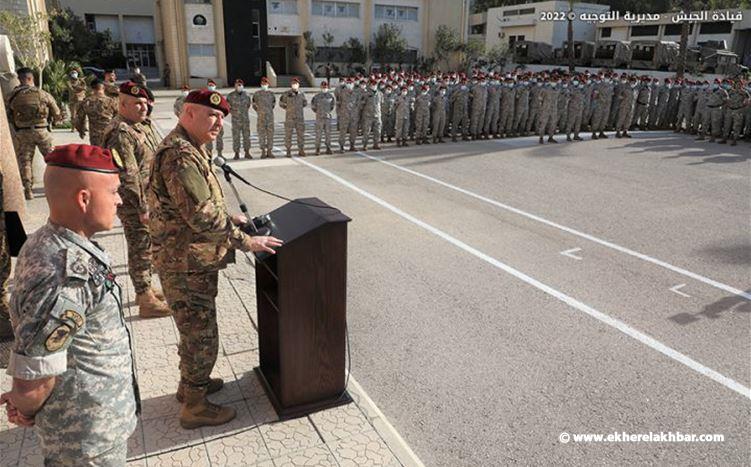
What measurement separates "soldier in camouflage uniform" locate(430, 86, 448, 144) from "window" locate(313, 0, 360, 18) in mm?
27010

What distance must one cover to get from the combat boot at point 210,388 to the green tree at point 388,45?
126ft

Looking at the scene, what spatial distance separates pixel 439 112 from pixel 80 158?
12.7 m

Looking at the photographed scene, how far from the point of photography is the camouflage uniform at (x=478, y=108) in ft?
46.9

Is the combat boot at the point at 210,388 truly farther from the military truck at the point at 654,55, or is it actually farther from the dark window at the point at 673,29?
the dark window at the point at 673,29

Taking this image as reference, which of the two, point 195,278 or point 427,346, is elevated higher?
point 195,278

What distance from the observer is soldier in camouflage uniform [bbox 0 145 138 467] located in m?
1.68

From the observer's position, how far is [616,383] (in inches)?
148

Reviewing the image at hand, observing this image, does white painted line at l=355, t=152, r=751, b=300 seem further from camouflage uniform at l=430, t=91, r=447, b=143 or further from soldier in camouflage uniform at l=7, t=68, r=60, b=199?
soldier in camouflage uniform at l=7, t=68, r=60, b=199

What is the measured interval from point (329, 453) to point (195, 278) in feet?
4.17

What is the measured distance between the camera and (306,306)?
3.12 meters

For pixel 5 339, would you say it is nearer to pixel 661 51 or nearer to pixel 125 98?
pixel 125 98

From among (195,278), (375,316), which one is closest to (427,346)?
(375,316)

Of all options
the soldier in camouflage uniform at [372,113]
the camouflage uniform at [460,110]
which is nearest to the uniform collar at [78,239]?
the soldier in camouflage uniform at [372,113]

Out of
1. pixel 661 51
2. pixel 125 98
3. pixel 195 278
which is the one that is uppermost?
pixel 661 51
